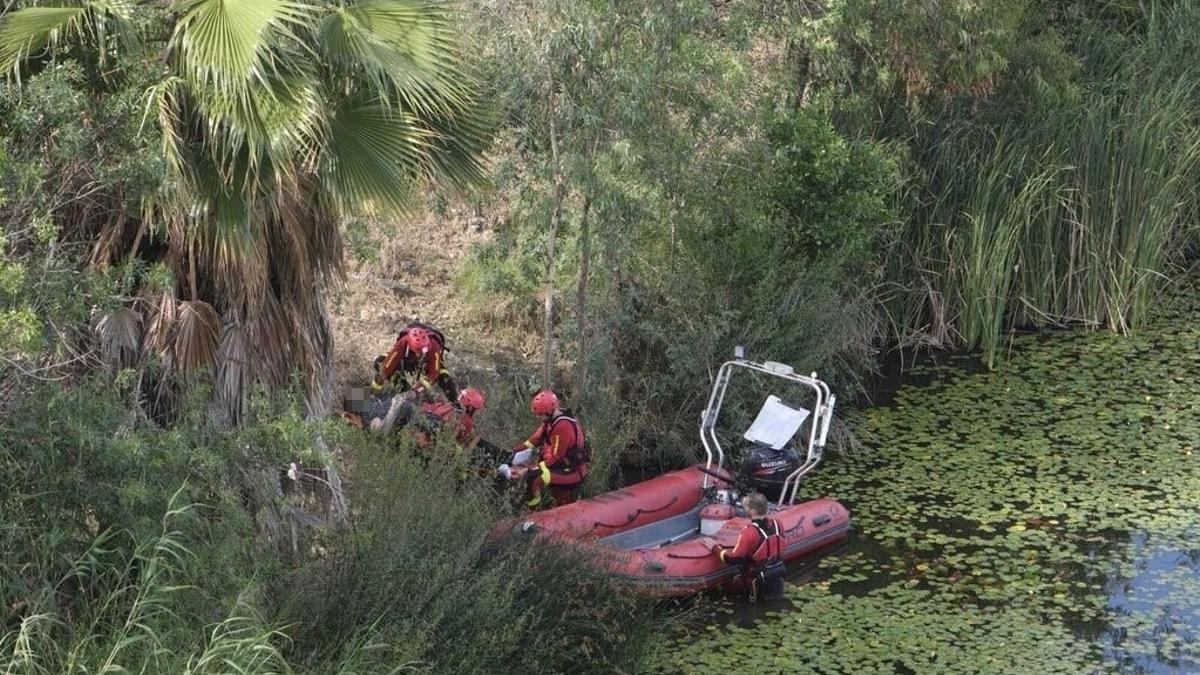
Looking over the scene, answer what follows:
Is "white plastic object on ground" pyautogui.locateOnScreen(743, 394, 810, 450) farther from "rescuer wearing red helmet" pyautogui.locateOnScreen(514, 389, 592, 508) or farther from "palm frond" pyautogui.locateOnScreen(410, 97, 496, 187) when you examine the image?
"palm frond" pyautogui.locateOnScreen(410, 97, 496, 187)

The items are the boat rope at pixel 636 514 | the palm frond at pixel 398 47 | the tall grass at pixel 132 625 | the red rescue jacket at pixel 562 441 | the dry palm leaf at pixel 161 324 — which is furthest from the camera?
the red rescue jacket at pixel 562 441

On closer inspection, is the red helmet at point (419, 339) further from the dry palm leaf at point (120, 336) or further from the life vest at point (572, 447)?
the dry palm leaf at point (120, 336)

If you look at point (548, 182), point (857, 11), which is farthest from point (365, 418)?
point (857, 11)

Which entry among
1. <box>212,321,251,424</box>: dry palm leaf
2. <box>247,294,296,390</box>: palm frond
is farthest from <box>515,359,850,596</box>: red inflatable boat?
<box>212,321,251,424</box>: dry palm leaf

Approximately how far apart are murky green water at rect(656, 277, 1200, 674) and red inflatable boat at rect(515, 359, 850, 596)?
0.28 m

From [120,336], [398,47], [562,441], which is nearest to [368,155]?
[398,47]

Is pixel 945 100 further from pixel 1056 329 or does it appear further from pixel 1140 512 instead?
pixel 1140 512

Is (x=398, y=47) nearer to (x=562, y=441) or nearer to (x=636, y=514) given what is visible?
(x=562, y=441)

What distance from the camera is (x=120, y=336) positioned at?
828cm

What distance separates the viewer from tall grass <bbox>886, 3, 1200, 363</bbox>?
14.7 m

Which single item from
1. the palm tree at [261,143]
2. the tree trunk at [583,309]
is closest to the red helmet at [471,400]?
the tree trunk at [583,309]

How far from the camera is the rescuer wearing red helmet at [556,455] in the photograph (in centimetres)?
1038

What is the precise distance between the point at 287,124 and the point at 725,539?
175 inches

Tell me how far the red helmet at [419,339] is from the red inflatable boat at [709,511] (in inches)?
71.6
